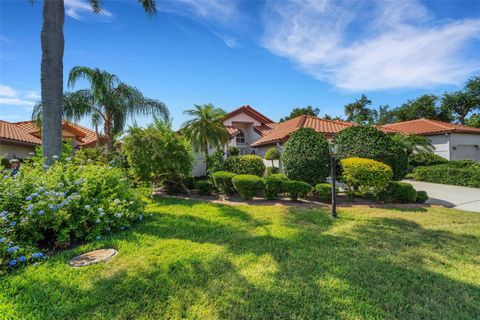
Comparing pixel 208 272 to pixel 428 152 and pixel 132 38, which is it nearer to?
pixel 132 38

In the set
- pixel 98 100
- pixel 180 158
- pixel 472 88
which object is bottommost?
pixel 180 158

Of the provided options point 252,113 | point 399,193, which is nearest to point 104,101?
point 252,113

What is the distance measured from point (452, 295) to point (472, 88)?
1849 inches

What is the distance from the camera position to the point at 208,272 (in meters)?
3.63

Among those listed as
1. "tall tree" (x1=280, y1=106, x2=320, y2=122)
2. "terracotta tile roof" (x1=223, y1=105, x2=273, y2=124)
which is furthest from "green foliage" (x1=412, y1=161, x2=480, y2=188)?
"tall tree" (x1=280, y1=106, x2=320, y2=122)

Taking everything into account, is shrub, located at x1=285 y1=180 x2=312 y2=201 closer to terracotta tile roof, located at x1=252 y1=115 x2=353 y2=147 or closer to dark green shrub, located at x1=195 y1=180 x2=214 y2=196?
dark green shrub, located at x1=195 y1=180 x2=214 y2=196

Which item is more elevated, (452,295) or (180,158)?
(180,158)

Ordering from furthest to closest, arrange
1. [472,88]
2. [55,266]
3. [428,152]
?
[472,88] → [428,152] → [55,266]

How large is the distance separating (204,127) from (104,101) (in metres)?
7.99

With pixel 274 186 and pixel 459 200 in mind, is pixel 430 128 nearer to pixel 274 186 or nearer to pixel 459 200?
pixel 459 200

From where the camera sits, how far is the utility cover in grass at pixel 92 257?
4.00 meters

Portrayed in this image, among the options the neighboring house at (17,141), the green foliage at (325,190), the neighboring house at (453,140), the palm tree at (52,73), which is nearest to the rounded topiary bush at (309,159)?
the green foliage at (325,190)

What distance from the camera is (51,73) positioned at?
22.7ft

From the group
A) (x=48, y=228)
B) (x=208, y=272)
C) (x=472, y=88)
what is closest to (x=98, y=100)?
(x=48, y=228)
